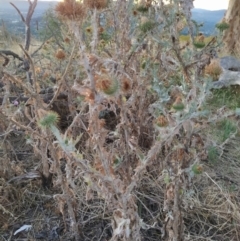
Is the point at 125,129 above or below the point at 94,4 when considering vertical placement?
below

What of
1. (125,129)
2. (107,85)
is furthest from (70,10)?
(125,129)

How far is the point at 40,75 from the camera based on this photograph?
9.06 feet

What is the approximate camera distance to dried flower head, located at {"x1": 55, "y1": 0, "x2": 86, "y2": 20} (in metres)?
1.00

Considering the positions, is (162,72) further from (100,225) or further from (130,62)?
(100,225)

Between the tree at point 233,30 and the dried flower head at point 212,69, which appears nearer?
the dried flower head at point 212,69

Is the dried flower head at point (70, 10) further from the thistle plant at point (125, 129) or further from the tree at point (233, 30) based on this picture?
the tree at point (233, 30)

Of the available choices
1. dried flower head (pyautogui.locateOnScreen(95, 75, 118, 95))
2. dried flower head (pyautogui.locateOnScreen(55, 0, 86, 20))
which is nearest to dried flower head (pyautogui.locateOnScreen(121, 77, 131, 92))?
dried flower head (pyautogui.locateOnScreen(95, 75, 118, 95))

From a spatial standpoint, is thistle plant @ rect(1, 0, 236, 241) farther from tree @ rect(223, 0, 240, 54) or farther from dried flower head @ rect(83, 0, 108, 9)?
tree @ rect(223, 0, 240, 54)

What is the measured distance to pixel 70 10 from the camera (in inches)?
39.6

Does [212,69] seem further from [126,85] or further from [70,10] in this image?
[70,10]

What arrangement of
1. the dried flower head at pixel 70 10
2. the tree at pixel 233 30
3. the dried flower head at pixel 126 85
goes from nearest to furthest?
the dried flower head at pixel 70 10
the dried flower head at pixel 126 85
the tree at pixel 233 30

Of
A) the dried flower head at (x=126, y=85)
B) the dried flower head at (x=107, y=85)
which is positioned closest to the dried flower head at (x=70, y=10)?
the dried flower head at (x=107, y=85)

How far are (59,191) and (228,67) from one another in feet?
12.4

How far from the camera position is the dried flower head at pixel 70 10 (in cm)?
100
